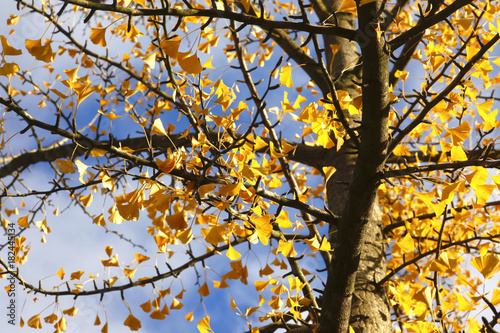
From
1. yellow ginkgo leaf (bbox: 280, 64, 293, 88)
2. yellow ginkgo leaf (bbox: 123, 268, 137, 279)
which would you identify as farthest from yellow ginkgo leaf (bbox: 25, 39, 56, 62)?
yellow ginkgo leaf (bbox: 123, 268, 137, 279)

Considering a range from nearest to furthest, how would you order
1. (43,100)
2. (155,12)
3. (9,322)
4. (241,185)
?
(155,12), (241,185), (9,322), (43,100)

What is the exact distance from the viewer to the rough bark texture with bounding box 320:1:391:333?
115 centimetres

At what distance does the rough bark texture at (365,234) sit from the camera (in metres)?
1.15

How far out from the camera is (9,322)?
2.01 m

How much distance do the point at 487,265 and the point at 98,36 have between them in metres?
1.38

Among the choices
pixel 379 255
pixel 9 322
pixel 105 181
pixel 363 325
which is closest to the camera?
pixel 105 181

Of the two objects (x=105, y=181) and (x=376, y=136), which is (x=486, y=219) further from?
(x=105, y=181)

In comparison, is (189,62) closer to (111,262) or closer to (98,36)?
(98,36)

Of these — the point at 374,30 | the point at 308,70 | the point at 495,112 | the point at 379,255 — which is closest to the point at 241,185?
the point at 374,30

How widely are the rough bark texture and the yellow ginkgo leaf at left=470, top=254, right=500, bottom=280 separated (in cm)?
36

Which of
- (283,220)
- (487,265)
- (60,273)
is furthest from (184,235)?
(487,265)

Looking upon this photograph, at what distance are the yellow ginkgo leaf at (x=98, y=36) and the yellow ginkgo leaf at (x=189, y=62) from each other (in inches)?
10.6

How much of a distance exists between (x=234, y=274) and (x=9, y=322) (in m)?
1.38

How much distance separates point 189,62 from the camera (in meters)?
0.94
